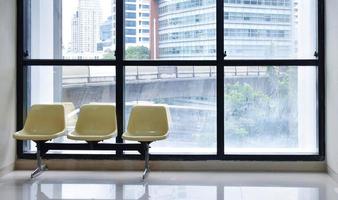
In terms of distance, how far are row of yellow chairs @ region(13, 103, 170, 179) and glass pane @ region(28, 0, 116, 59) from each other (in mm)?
767

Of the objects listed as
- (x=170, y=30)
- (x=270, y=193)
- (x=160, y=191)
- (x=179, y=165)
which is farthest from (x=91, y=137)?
(x=270, y=193)

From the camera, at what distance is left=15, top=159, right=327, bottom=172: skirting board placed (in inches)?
199

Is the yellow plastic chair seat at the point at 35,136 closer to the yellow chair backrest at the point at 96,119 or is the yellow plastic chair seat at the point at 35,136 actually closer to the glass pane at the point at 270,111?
the yellow chair backrest at the point at 96,119

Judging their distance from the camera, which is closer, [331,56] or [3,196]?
[3,196]

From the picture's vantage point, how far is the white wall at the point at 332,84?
458 cm

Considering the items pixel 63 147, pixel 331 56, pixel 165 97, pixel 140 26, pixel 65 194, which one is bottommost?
pixel 65 194

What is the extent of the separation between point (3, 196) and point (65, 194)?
0.61 m

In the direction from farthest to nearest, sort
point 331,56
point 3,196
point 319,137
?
point 319,137
point 331,56
point 3,196

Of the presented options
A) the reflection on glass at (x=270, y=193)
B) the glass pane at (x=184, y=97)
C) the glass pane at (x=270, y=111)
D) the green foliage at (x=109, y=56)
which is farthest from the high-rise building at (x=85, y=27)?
the reflection on glass at (x=270, y=193)

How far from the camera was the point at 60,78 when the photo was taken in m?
5.35

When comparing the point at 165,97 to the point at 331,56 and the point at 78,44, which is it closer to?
the point at 78,44

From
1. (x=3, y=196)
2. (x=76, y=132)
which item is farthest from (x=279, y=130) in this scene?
(x=3, y=196)

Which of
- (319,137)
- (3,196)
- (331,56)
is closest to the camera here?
(3,196)

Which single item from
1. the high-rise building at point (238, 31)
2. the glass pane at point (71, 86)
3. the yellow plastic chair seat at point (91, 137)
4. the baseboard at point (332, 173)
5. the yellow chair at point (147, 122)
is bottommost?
the baseboard at point (332, 173)
